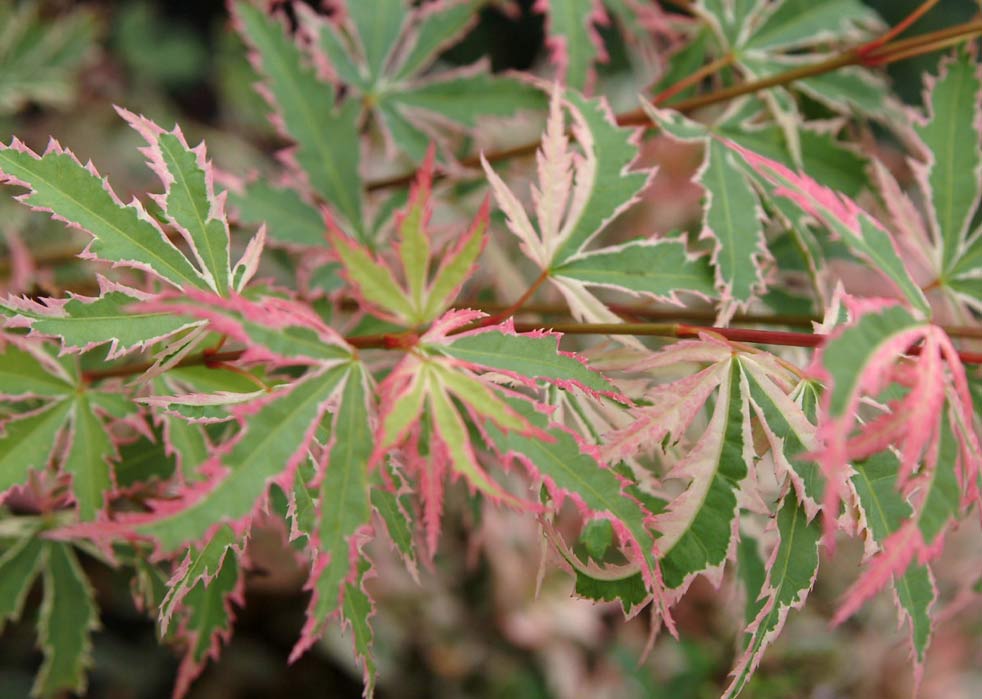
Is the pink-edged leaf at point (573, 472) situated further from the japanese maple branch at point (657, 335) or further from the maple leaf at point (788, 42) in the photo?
the maple leaf at point (788, 42)

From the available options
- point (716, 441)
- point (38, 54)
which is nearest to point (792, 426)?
point (716, 441)

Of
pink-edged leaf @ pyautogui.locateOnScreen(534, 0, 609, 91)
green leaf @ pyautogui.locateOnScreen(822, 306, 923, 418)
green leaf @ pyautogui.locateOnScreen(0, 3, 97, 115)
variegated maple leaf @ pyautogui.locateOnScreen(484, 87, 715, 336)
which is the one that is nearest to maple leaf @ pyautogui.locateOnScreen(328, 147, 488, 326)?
variegated maple leaf @ pyautogui.locateOnScreen(484, 87, 715, 336)

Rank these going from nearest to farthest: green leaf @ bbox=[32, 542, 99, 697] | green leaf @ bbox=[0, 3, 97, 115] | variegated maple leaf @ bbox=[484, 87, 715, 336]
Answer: variegated maple leaf @ bbox=[484, 87, 715, 336] < green leaf @ bbox=[32, 542, 99, 697] < green leaf @ bbox=[0, 3, 97, 115]

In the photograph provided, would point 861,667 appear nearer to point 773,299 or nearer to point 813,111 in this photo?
point 773,299

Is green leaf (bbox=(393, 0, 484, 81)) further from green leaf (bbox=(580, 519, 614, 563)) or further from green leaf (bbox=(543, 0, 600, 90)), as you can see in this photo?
green leaf (bbox=(580, 519, 614, 563))

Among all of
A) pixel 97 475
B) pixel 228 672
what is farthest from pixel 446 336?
pixel 228 672

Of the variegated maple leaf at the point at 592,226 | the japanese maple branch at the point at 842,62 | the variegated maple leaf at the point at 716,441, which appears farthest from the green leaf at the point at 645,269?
the japanese maple branch at the point at 842,62

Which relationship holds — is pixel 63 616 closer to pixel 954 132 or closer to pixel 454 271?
pixel 454 271
